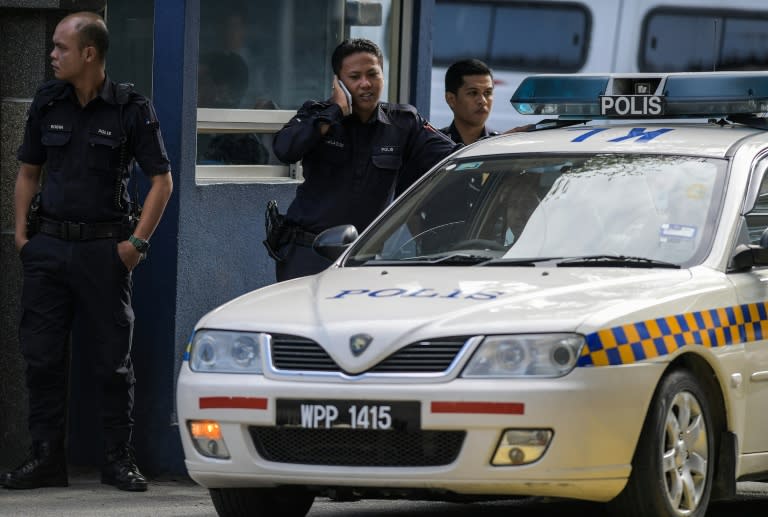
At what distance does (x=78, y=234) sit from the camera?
7.91 m

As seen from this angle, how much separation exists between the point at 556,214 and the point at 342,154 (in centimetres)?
165

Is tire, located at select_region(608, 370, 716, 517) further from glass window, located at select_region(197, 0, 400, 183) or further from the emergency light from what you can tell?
glass window, located at select_region(197, 0, 400, 183)

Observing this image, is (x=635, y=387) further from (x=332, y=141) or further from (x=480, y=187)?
(x=332, y=141)

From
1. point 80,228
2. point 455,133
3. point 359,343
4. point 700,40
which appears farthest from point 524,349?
point 700,40

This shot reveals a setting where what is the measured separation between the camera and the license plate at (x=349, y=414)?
5.73 metres

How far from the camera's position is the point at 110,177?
7965 millimetres

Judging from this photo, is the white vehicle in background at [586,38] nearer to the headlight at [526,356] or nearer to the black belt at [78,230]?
the black belt at [78,230]

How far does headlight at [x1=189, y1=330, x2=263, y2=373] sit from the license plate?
8.0 inches

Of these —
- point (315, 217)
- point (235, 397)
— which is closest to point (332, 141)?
point (315, 217)

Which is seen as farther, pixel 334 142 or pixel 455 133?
pixel 455 133

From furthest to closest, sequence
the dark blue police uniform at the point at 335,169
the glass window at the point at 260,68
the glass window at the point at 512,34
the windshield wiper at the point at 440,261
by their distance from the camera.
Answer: the glass window at the point at 512,34 < the glass window at the point at 260,68 < the dark blue police uniform at the point at 335,169 < the windshield wiper at the point at 440,261

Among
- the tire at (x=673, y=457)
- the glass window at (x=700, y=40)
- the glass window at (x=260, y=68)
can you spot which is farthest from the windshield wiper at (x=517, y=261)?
the glass window at (x=700, y=40)

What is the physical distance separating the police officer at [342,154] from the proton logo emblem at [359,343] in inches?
91.7

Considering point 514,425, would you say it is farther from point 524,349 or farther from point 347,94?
point 347,94
